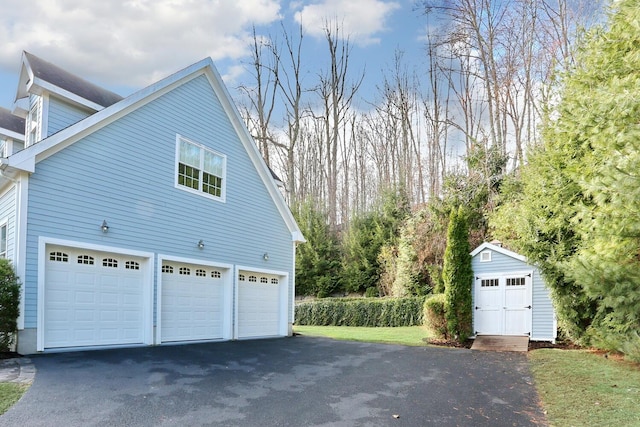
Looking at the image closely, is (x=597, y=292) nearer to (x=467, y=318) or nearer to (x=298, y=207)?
(x=467, y=318)

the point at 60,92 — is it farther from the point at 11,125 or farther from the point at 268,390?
the point at 268,390

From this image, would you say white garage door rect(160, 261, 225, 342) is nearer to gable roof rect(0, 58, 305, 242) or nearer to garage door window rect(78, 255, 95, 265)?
garage door window rect(78, 255, 95, 265)

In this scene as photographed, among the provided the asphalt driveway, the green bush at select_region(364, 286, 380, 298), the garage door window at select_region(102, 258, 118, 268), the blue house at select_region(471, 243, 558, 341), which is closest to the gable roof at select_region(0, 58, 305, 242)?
the garage door window at select_region(102, 258, 118, 268)

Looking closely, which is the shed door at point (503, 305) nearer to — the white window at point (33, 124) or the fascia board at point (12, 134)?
the white window at point (33, 124)

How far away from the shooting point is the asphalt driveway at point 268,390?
4.75 metres

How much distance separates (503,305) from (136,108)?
1124cm

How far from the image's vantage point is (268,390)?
19.9 ft

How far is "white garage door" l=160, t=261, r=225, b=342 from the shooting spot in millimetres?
10398

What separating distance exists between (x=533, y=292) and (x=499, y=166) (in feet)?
26.6

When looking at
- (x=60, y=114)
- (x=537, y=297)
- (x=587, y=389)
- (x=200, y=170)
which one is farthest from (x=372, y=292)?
(x=60, y=114)

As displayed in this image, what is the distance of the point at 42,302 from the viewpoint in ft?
26.0

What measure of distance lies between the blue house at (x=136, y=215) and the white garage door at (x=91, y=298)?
21 millimetres

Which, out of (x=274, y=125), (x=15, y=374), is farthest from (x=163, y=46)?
(x=15, y=374)

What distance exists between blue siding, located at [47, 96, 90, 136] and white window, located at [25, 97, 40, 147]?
27 centimetres
